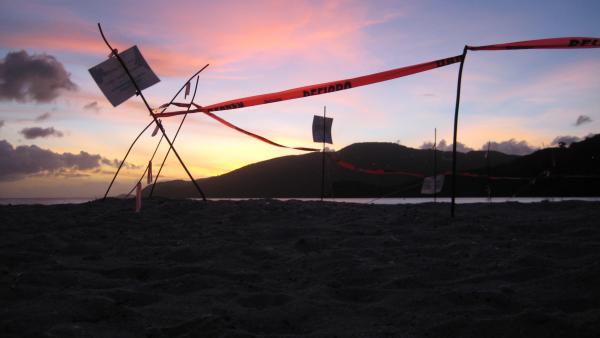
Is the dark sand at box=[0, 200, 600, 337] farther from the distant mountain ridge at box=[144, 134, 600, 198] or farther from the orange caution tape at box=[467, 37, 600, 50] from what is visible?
the distant mountain ridge at box=[144, 134, 600, 198]

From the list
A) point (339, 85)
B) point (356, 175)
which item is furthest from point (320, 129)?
point (356, 175)

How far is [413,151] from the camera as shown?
506 ft

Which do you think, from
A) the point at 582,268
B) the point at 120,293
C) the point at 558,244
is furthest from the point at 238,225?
the point at 582,268

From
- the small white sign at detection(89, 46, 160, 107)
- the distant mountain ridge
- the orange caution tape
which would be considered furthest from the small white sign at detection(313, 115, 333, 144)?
the distant mountain ridge

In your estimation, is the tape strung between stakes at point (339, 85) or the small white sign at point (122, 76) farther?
the small white sign at point (122, 76)

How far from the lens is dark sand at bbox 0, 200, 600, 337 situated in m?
2.85

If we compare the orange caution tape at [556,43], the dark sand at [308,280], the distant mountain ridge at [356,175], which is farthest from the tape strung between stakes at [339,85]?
the distant mountain ridge at [356,175]

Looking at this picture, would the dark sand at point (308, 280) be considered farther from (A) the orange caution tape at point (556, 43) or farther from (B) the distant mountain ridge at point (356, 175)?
(B) the distant mountain ridge at point (356, 175)

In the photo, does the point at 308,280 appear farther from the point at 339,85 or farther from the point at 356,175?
the point at 356,175

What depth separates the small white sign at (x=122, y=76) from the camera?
8.70m

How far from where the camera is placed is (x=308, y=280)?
12.9 feet

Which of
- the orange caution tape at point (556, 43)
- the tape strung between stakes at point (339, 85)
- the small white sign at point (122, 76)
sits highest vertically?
the small white sign at point (122, 76)

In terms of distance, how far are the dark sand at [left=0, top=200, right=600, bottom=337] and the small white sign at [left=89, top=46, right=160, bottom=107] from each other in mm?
3055

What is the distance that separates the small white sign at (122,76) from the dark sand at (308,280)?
3055 mm
